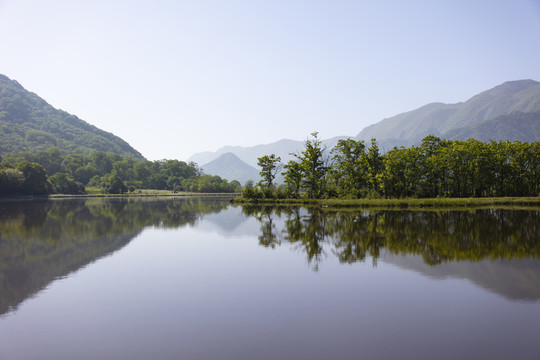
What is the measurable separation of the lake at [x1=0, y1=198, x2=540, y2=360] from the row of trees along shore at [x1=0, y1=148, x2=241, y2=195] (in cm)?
9992

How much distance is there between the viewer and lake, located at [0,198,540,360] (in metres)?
8.15

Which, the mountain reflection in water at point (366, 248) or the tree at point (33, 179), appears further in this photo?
the tree at point (33, 179)

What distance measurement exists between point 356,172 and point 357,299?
2000 inches

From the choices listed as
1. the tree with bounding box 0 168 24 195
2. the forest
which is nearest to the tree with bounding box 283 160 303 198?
the forest

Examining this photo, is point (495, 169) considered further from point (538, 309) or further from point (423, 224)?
point (538, 309)

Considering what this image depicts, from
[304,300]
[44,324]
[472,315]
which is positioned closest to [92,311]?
[44,324]

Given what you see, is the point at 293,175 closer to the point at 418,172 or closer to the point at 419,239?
the point at 418,172

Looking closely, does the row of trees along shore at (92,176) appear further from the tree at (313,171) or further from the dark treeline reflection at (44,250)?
the dark treeline reflection at (44,250)

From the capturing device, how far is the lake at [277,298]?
8.15 m

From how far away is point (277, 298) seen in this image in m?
11.6

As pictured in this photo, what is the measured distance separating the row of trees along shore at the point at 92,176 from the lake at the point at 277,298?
328 feet

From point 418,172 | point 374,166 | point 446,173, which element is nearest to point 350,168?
point 374,166

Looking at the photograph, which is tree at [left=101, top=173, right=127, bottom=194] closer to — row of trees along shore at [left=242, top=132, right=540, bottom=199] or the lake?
row of trees along shore at [left=242, top=132, right=540, bottom=199]

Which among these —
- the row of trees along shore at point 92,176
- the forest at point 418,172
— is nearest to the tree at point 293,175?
the forest at point 418,172
